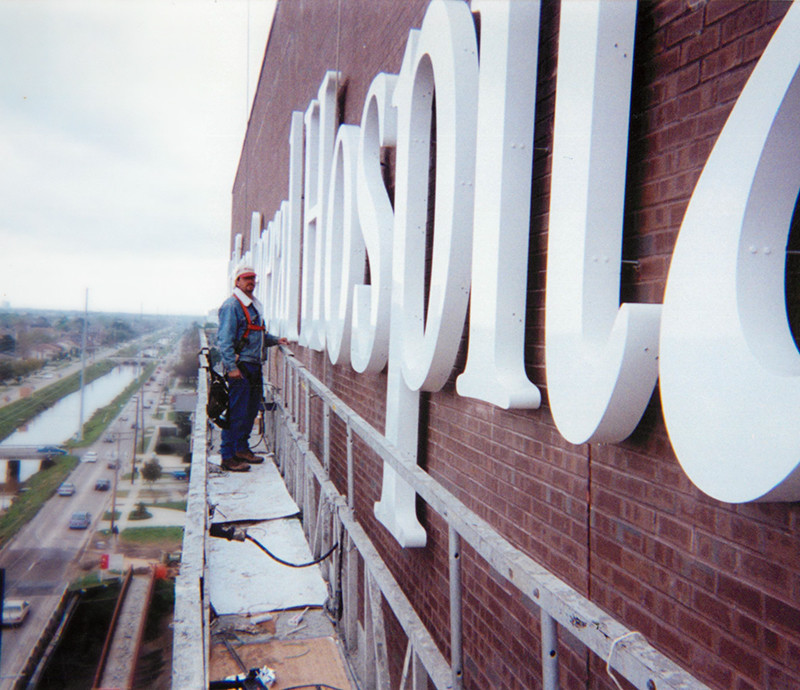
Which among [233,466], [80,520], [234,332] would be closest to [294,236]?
[234,332]

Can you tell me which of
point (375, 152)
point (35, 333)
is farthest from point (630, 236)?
point (35, 333)

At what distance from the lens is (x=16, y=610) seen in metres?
4.23

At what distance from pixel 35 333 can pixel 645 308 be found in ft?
15.6

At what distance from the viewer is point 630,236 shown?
185 cm

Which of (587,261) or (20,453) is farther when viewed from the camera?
(20,453)

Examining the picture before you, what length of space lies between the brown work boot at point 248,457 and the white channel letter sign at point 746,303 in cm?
586

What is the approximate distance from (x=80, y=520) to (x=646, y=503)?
→ 292 inches

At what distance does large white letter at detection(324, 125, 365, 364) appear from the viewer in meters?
4.39

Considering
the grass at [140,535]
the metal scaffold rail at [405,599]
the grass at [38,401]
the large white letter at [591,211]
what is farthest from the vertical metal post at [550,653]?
the grass at [140,535]

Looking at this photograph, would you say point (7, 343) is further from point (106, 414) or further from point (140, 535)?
point (140, 535)

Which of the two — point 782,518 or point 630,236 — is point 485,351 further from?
point 782,518

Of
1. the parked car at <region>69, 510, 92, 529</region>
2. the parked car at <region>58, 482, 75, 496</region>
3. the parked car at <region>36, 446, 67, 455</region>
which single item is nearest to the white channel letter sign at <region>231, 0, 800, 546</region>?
the parked car at <region>36, 446, 67, 455</region>

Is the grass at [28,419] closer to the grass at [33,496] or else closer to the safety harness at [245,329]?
the grass at [33,496]

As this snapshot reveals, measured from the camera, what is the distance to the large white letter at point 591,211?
1729 mm
